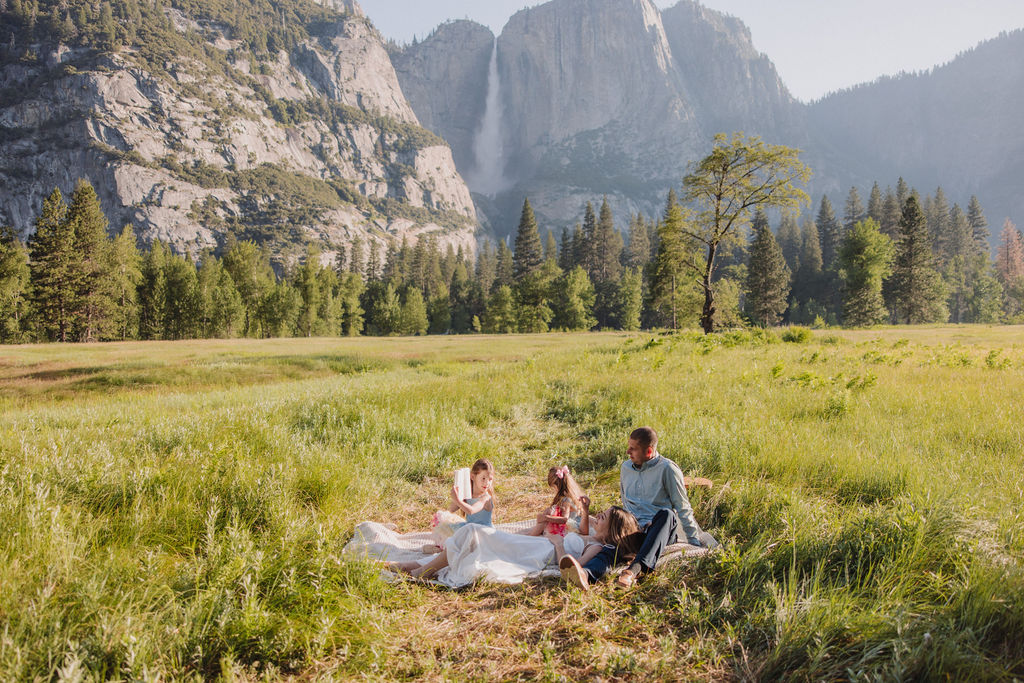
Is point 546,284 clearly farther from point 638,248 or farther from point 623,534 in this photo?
point 623,534

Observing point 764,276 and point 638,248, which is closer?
point 764,276

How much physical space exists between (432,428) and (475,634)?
5.31 m

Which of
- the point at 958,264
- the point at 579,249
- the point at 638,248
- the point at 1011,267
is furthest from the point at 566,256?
the point at 1011,267

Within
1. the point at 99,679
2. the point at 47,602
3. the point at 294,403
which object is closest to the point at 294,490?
the point at 47,602

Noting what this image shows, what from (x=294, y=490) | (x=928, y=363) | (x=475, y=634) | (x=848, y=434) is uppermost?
(x=928, y=363)

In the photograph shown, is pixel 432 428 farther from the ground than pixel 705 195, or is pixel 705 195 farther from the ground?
pixel 705 195

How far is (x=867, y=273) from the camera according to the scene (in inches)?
2084

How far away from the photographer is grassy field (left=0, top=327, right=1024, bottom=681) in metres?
2.82

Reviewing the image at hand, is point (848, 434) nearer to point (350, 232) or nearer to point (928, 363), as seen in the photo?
point (928, 363)

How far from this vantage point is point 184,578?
320 centimetres

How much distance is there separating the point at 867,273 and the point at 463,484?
6489 centimetres

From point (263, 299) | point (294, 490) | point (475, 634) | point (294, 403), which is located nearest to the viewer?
point (475, 634)

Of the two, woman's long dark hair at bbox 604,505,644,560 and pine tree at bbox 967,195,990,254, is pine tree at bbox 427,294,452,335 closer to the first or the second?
woman's long dark hair at bbox 604,505,644,560

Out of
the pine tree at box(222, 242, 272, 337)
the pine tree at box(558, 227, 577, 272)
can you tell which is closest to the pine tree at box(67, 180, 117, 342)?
the pine tree at box(222, 242, 272, 337)
